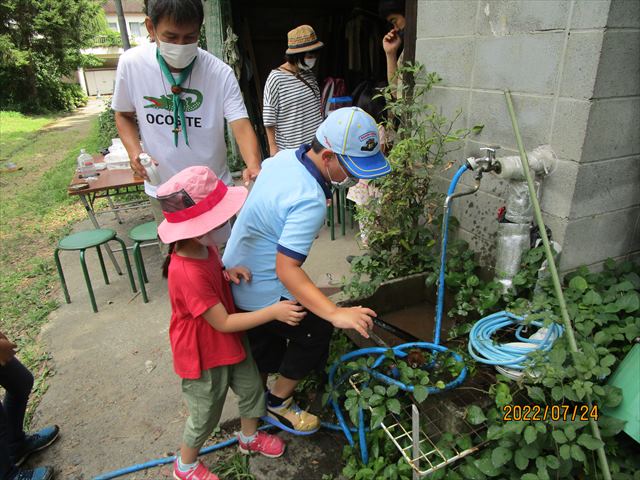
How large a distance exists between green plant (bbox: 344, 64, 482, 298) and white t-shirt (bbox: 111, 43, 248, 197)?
1.12 m

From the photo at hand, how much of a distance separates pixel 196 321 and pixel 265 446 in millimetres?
896

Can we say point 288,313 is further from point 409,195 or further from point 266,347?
point 409,195

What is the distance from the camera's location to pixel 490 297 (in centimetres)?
243

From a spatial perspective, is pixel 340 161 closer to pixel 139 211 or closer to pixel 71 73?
pixel 139 211

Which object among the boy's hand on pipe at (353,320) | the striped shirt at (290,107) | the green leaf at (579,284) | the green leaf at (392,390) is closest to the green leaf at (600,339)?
the green leaf at (579,284)

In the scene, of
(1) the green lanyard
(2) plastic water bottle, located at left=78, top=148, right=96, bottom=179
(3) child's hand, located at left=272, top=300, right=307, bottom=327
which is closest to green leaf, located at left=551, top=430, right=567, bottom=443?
(3) child's hand, located at left=272, top=300, right=307, bottom=327

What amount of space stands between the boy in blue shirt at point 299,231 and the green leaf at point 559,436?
763 mm

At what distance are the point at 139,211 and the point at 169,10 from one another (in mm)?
4692

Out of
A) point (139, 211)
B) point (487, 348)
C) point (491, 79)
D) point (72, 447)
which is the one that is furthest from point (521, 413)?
point (139, 211)

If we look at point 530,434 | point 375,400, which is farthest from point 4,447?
point 530,434

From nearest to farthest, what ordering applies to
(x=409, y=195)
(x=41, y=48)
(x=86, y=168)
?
(x=409, y=195)
(x=86, y=168)
(x=41, y=48)

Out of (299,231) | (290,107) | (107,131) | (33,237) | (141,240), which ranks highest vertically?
(290,107)

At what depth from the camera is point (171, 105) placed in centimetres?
273

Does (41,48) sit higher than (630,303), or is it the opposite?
(41,48)
